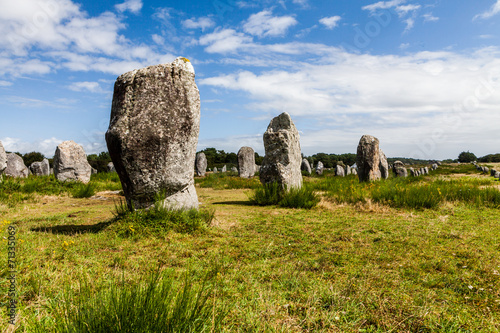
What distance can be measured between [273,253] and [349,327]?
2000mm

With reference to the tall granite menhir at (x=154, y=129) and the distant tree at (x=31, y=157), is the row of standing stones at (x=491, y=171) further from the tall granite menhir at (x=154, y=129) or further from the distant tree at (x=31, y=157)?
the distant tree at (x=31, y=157)

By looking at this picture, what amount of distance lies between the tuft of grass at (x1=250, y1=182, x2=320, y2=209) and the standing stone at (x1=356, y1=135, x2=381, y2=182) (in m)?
6.40

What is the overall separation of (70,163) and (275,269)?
582 inches

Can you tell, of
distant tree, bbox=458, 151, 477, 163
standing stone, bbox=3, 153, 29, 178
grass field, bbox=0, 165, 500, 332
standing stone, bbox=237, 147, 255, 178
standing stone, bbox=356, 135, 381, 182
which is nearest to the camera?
grass field, bbox=0, 165, 500, 332

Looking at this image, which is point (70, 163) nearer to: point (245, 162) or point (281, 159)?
point (281, 159)

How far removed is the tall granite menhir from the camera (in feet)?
17.5

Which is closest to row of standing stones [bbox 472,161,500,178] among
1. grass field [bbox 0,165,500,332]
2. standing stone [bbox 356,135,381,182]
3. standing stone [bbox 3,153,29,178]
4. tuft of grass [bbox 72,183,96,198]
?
standing stone [bbox 356,135,381,182]

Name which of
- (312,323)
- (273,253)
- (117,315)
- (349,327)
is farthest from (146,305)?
(273,253)

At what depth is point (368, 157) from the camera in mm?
14617

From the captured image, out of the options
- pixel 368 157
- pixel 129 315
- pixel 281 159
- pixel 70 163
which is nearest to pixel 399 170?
pixel 368 157

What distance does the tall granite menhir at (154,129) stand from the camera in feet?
17.5

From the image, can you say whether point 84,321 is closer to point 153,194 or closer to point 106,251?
point 106,251

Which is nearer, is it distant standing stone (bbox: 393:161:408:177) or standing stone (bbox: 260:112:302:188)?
standing stone (bbox: 260:112:302:188)

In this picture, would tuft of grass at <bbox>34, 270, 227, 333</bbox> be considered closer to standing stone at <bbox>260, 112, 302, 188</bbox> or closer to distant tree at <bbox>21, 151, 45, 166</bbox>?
standing stone at <bbox>260, 112, 302, 188</bbox>
